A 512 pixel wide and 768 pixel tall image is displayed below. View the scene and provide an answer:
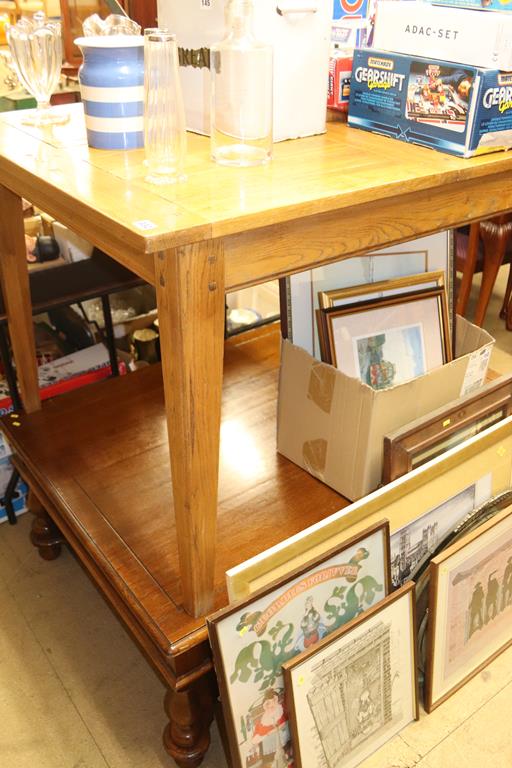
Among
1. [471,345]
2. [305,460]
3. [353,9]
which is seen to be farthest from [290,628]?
[353,9]

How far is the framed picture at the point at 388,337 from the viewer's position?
1345 mm

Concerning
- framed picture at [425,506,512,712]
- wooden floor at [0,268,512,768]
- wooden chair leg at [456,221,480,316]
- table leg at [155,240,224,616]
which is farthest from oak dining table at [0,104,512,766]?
wooden chair leg at [456,221,480,316]

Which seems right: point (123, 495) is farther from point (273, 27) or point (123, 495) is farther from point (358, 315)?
point (273, 27)

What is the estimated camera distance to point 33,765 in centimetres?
118

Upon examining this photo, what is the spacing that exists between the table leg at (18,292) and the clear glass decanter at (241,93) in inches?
21.0

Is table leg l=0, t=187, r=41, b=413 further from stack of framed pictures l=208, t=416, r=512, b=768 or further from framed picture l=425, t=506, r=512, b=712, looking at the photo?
framed picture l=425, t=506, r=512, b=712

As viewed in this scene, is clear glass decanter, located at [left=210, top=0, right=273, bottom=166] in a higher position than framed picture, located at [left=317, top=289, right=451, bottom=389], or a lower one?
higher

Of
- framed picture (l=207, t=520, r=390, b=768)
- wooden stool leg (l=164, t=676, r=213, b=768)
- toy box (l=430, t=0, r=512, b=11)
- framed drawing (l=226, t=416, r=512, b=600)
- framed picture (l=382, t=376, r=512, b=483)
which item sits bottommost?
wooden stool leg (l=164, t=676, r=213, b=768)

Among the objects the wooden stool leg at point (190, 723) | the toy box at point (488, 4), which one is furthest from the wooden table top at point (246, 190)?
the wooden stool leg at point (190, 723)

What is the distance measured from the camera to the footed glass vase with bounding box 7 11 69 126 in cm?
110

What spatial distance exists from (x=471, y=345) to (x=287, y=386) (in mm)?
437

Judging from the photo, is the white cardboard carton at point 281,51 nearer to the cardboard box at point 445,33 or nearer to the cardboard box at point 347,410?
the cardboard box at point 445,33

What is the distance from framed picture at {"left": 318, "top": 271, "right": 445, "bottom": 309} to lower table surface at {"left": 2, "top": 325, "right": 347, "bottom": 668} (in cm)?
32

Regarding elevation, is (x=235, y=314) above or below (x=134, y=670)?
above
